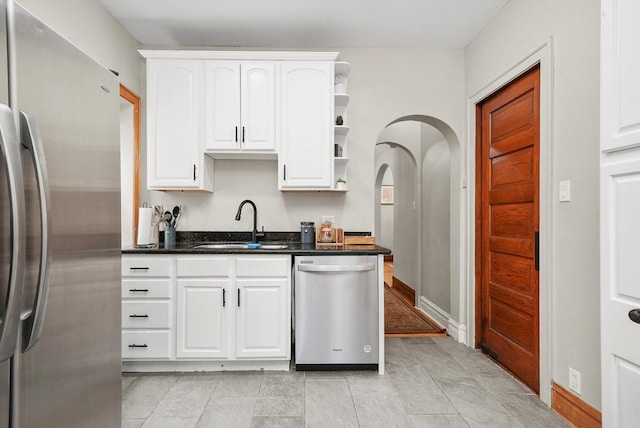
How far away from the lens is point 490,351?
288 centimetres

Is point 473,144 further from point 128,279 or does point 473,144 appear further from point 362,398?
point 128,279

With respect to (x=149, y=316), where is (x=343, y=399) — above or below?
below

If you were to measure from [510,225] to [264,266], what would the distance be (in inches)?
72.3

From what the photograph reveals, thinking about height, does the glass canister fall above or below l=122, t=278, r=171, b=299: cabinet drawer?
above

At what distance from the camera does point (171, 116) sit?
287 cm

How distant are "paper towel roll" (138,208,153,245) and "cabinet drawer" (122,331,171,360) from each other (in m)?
0.73

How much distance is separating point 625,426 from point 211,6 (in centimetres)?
330

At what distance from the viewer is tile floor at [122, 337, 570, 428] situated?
2006 mm

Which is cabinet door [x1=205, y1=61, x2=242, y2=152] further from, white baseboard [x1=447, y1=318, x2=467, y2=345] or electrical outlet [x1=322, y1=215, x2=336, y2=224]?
white baseboard [x1=447, y1=318, x2=467, y2=345]

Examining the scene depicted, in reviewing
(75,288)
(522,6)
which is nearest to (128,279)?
(75,288)

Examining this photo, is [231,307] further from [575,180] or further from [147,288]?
[575,180]

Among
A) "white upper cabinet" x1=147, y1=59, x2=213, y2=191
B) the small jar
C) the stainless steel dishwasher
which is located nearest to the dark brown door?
the stainless steel dishwasher

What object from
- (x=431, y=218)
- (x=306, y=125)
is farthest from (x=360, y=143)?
(x=431, y=218)

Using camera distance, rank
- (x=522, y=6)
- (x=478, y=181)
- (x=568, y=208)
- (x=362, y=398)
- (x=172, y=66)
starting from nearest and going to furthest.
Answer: (x=568, y=208), (x=362, y=398), (x=522, y=6), (x=172, y=66), (x=478, y=181)
